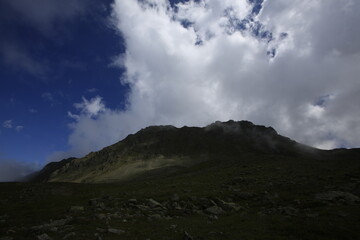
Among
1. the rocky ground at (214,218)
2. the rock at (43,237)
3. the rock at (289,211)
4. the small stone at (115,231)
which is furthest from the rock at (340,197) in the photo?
the rock at (43,237)

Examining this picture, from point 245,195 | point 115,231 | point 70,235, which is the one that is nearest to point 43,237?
point 70,235

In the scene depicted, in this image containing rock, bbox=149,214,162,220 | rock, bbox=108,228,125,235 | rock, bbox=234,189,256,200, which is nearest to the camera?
rock, bbox=108,228,125,235

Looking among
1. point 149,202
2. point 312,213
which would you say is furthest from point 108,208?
point 312,213

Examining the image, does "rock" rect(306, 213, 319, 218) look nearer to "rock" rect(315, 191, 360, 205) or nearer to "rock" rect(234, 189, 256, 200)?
"rock" rect(315, 191, 360, 205)

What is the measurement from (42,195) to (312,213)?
50546mm

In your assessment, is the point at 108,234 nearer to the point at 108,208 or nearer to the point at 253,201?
the point at 108,208

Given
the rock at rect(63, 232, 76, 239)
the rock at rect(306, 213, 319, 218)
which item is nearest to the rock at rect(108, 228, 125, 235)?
the rock at rect(63, 232, 76, 239)

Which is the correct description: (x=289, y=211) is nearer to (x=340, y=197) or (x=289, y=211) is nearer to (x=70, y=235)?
(x=340, y=197)

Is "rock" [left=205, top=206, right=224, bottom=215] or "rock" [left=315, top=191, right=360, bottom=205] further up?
"rock" [left=205, top=206, right=224, bottom=215]

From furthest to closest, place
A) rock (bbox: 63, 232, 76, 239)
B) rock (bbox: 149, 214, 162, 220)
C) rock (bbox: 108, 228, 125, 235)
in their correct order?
rock (bbox: 149, 214, 162, 220)
rock (bbox: 108, 228, 125, 235)
rock (bbox: 63, 232, 76, 239)

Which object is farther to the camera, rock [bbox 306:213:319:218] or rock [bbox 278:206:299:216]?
rock [bbox 278:206:299:216]

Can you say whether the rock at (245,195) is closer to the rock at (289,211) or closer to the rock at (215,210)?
the rock at (215,210)

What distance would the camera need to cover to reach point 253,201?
32.4 metres

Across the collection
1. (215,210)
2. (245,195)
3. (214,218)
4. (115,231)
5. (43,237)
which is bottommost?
(214,218)
